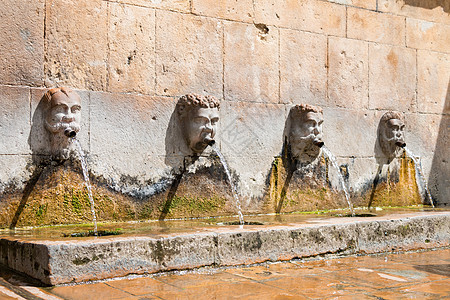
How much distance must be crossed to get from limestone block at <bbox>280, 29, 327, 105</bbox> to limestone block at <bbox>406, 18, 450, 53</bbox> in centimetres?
143

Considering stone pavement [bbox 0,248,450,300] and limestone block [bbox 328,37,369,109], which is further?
limestone block [bbox 328,37,369,109]

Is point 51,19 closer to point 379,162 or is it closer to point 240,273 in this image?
point 240,273

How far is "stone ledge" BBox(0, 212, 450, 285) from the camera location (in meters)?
3.52

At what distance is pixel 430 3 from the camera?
7.60m

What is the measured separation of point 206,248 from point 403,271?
54.5 inches

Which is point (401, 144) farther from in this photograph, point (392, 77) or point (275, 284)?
point (275, 284)

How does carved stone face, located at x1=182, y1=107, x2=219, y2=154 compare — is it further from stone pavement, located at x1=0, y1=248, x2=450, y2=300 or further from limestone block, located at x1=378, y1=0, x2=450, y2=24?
limestone block, located at x1=378, y1=0, x2=450, y2=24

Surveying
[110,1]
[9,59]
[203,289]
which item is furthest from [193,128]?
[203,289]

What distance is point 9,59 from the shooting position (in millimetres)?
4852

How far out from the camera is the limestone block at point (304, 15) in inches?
248

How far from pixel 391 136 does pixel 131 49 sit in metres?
3.42

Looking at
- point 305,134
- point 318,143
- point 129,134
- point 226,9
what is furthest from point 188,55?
point 318,143

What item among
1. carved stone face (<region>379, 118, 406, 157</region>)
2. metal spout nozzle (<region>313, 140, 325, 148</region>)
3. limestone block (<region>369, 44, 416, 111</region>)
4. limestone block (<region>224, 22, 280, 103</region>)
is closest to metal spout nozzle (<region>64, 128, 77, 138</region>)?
limestone block (<region>224, 22, 280, 103</region>)

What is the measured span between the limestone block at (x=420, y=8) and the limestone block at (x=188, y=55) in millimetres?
2484
